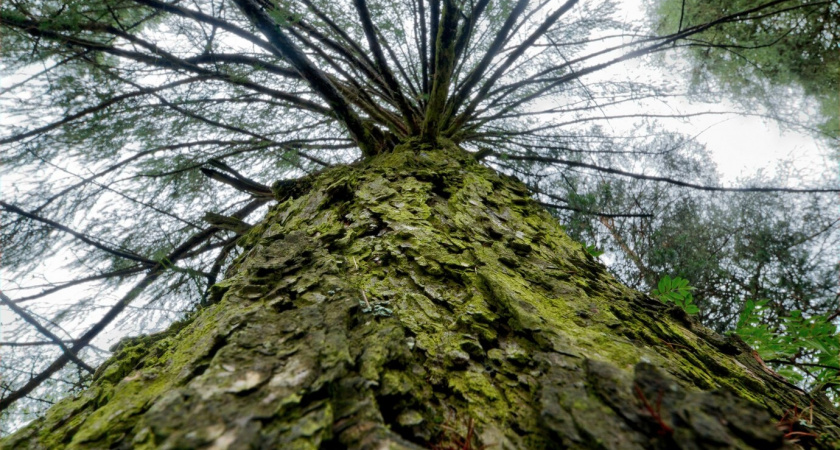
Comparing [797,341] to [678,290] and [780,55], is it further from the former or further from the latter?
[780,55]

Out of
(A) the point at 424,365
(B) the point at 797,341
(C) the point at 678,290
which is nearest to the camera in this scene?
(A) the point at 424,365

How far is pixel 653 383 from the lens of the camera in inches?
20.6

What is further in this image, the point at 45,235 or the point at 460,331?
the point at 45,235

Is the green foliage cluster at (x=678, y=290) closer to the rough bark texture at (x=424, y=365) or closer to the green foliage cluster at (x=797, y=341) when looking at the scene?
the green foliage cluster at (x=797, y=341)

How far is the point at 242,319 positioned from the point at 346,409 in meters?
0.34

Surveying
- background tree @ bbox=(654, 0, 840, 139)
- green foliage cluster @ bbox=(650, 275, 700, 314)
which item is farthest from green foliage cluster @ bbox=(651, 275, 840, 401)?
background tree @ bbox=(654, 0, 840, 139)

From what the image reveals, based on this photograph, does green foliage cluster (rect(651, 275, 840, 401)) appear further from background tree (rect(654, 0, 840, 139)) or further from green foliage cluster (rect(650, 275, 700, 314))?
background tree (rect(654, 0, 840, 139))

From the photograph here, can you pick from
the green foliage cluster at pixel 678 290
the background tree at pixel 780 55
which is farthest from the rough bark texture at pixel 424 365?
the background tree at pixel 780 55

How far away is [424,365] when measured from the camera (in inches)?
27.7

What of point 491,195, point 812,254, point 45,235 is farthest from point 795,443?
point 812,254

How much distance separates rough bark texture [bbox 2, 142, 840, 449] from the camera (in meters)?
0.48

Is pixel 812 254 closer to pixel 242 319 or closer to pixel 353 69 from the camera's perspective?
pixel 353 69

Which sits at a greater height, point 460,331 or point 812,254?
point 460,331

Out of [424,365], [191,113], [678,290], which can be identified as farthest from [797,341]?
[191,113]
